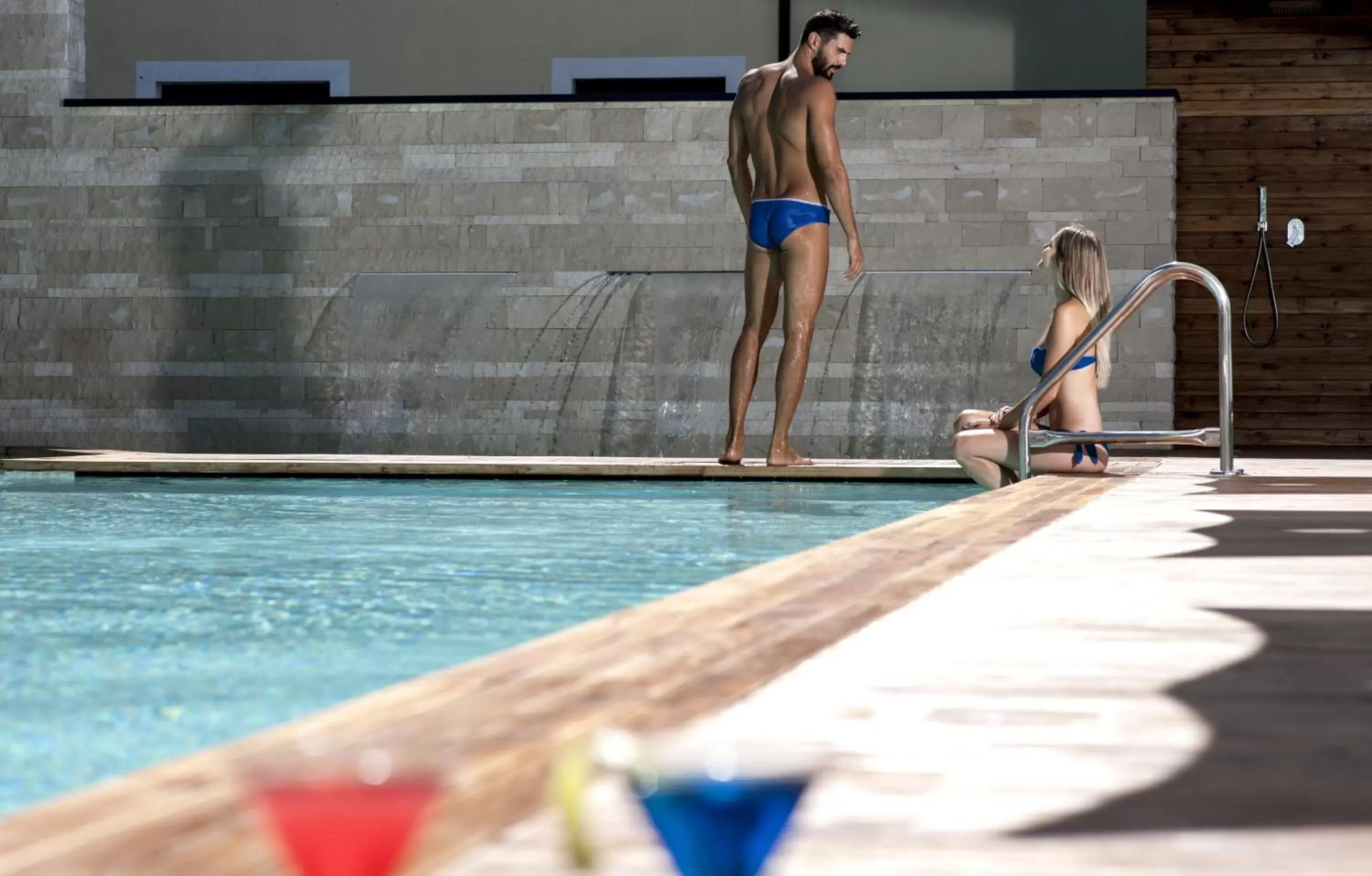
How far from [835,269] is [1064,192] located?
1.43 m

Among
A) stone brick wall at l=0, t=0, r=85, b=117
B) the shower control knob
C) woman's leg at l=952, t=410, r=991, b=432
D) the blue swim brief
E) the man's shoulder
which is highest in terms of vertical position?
stone brick wall at l=0, t=0, r=85, b=117

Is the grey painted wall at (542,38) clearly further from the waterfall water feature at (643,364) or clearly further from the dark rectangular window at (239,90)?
the waterfall water feature at (643,364)

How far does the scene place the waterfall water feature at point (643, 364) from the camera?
37.0ft

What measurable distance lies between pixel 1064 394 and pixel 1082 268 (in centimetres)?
52

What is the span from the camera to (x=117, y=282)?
38.9 feet

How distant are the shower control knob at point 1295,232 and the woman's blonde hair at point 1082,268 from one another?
5192 millimetres

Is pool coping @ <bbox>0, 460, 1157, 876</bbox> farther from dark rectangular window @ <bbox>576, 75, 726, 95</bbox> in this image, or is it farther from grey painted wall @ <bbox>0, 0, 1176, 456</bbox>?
dark rectangular window @ <bbox>576, 75, 726, 95</bbox>

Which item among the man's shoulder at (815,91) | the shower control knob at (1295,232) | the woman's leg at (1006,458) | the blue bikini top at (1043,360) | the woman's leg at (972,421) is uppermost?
the man's shoulder at (815,91)

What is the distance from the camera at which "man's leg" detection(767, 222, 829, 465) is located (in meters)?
8.96

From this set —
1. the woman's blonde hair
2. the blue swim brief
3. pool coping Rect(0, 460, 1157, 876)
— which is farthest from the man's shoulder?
pool coping Rect(0, 460, 1157, 876)

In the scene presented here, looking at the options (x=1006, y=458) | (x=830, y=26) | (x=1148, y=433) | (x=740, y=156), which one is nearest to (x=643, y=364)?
(x=740, y=156)

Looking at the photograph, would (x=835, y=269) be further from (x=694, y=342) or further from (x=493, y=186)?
(x=493, y=186)

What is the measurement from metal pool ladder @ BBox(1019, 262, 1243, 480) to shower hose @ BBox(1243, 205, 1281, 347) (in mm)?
4690

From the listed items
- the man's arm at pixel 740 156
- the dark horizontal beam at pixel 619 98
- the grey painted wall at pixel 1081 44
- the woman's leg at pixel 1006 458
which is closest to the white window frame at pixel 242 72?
the dark horizontal beam at pixel 619 98
